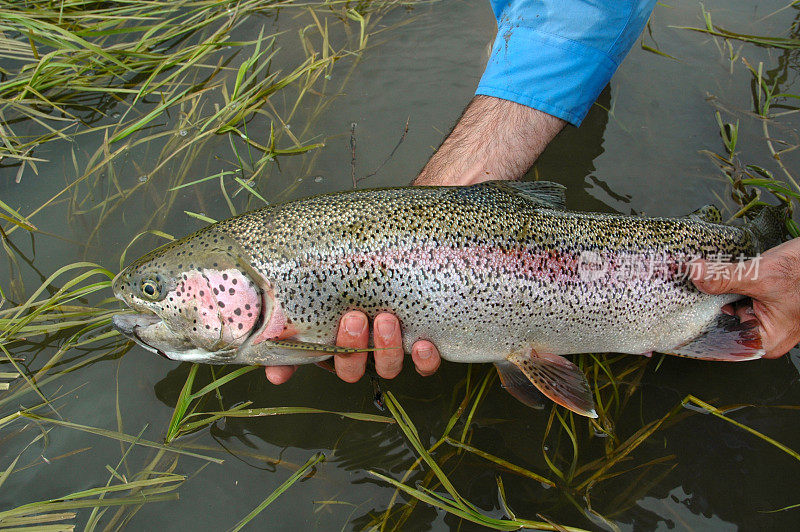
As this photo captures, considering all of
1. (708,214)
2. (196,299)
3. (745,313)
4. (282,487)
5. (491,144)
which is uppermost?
(491,144)

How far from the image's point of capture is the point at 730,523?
2494mm

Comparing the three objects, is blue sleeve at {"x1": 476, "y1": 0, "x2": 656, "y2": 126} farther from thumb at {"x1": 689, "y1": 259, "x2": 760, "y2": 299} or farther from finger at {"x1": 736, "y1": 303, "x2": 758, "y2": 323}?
finger at {"x1": 736, "y1": 303, "x2": 758, "y2": 323}

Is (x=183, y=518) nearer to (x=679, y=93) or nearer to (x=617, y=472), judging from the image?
(x=617, y=472)

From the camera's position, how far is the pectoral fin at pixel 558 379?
2.53 metres

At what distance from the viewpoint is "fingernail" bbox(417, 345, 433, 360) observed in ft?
8.44

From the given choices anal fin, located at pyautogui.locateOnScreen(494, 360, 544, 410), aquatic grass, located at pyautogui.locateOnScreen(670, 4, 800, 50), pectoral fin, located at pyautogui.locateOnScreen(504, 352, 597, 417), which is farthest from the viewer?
aquatic grass, located at pyautogui.locateOnScreen(670, 4, 800, 50)

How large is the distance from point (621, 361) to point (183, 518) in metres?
2.60

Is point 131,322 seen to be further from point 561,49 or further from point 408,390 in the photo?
point 561,49

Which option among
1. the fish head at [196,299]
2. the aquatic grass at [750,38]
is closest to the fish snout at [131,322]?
the fish head at [196,299]

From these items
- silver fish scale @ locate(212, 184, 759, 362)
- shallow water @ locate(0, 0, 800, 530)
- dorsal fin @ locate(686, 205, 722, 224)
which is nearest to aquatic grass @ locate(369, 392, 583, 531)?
shallow water @ locate(0, 0, 800, 530)

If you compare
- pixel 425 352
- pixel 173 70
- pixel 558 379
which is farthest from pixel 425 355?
pixel 173 70

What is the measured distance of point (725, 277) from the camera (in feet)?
8.39

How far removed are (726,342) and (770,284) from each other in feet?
1.28

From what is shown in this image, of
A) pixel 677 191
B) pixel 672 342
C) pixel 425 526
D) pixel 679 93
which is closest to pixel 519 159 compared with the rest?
pixel 677 191
